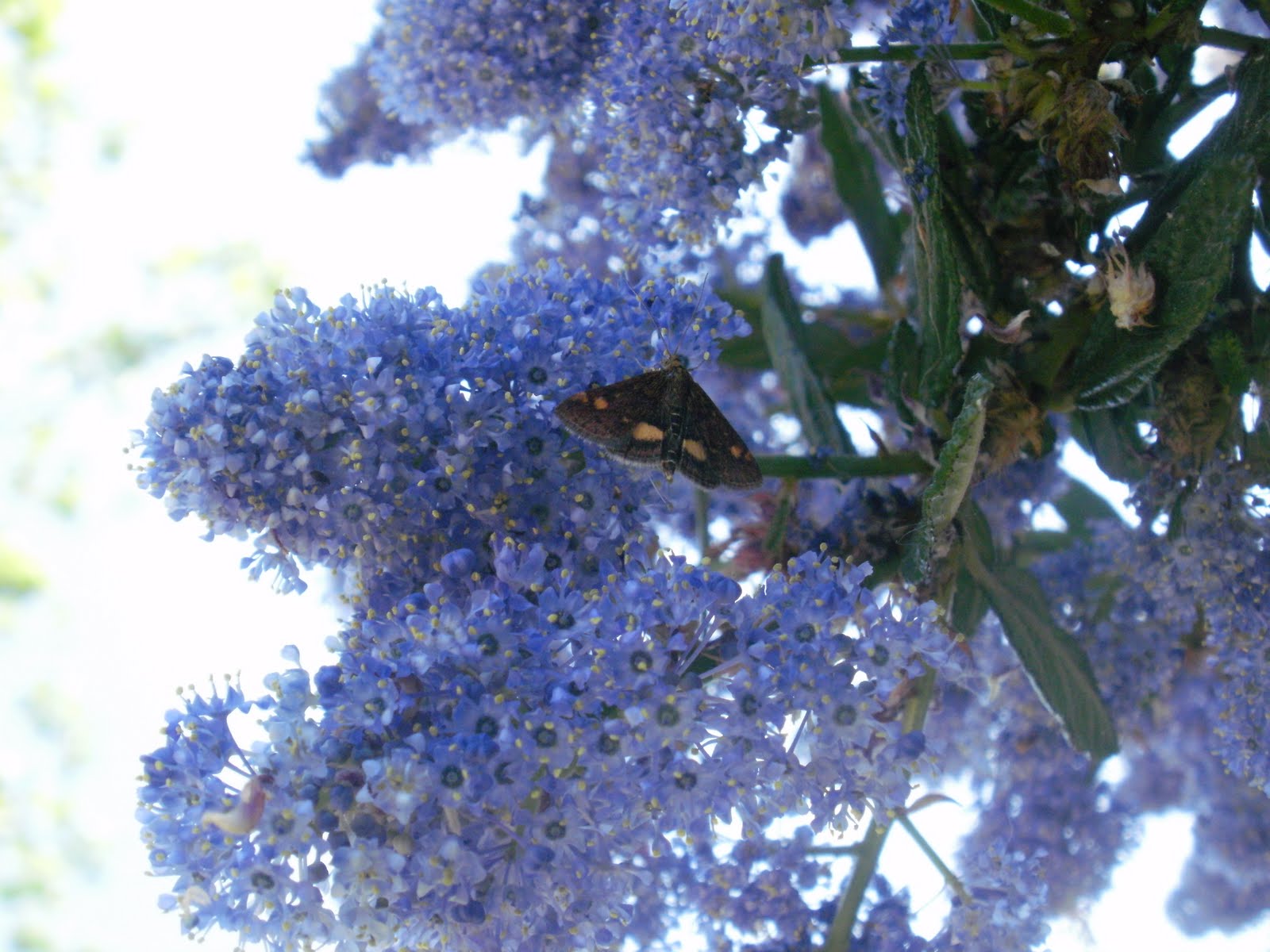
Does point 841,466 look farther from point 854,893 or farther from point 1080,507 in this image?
point 1080,507

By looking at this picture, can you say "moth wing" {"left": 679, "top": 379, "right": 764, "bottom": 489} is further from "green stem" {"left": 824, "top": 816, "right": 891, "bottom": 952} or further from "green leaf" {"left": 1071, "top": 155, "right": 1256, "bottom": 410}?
"green stem" {"left": 824, "top": 816, "right": 891, "bottom": 952}

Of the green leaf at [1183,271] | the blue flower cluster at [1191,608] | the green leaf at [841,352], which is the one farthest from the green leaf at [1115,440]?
the green leaf at [841,352]

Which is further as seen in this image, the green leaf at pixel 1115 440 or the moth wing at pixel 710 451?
the green leaf at pixel 1115 440

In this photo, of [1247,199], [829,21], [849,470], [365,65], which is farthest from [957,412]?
[365,65]

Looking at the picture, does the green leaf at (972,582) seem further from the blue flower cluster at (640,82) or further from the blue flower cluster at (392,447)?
the blue flower cluster at (640,82)

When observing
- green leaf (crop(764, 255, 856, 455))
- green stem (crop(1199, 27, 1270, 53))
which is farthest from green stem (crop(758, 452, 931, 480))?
green stem (crop(1199, 27, 1270, 53))

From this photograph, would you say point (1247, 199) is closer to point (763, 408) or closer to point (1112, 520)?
point (1112, 520)

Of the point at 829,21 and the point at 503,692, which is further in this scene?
the point at 829,21

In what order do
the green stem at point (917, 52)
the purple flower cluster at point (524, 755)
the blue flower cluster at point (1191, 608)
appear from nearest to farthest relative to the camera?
1. the purple flower cluster at point (524, 755)
2. the green stem at point (917, 52)
3. the blue flower cluster at point (1191, 608)
